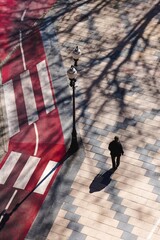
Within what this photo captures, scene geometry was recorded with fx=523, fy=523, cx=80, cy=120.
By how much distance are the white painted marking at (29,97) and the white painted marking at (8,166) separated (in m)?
2.07

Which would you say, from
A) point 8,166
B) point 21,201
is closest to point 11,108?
point 8,166

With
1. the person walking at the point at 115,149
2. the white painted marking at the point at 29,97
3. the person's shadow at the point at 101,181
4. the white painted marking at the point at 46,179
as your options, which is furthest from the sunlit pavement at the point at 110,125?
the white painted marking at the point at 29,97

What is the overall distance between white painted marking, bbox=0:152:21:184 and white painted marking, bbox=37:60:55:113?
3012mm

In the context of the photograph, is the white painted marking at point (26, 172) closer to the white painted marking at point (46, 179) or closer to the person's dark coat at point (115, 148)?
the white painted marking at point (46, 179)

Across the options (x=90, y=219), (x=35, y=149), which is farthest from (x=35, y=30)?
(x=90, y=219)

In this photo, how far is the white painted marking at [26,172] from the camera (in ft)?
68.3

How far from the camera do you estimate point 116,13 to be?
29625 millimetres

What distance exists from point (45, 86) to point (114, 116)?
3962 mm

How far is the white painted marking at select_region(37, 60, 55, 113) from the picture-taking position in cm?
2423

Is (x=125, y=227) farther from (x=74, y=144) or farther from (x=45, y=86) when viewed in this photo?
(x=45, y=86)

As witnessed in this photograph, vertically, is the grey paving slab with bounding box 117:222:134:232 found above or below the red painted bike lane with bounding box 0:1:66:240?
below

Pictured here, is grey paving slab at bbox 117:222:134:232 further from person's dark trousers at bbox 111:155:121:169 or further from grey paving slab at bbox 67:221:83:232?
person's dark trousers at bbox 111:155:121:169

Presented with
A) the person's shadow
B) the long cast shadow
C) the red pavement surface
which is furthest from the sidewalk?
the red pavement surface

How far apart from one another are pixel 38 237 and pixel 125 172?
4492 mm
